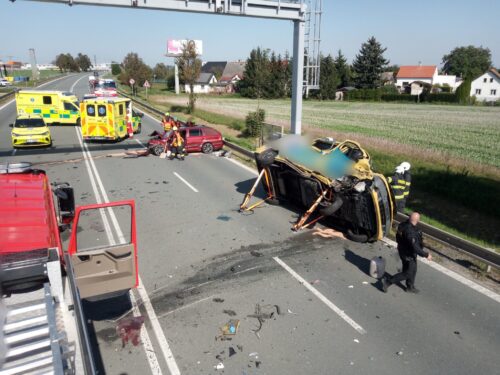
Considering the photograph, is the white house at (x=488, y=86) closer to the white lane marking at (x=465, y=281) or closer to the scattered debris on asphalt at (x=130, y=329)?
the white lane marking at (x=465, y=281)

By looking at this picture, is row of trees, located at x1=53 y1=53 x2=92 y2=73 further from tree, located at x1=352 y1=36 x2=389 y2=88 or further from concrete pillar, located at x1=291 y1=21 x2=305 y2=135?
concrete pillar, located at x1=291 y1=21 x2=305 y2=135

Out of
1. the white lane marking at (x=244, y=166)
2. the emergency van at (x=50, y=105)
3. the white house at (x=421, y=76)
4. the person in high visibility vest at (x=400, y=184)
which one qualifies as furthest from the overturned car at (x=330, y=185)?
the white house at (x=421, y=76)

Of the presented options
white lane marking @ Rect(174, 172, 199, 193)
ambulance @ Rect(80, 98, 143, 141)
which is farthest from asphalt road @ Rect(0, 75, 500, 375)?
ambulance @ Rect(80, 98, 143, 141)

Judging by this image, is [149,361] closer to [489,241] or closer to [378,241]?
[378,241]

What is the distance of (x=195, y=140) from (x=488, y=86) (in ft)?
261

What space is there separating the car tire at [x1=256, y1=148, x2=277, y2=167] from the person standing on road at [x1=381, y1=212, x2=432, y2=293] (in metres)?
4.52

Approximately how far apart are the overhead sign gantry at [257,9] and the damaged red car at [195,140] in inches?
171

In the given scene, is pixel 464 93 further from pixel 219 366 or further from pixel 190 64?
pixel 219 366

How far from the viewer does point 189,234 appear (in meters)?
8.98

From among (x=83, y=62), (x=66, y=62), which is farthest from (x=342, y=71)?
(x=83, y=62)

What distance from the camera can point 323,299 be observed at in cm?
627

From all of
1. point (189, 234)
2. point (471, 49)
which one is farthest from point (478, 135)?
point (471, 49)

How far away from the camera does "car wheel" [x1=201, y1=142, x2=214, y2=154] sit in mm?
18469

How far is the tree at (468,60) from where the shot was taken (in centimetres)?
12750
